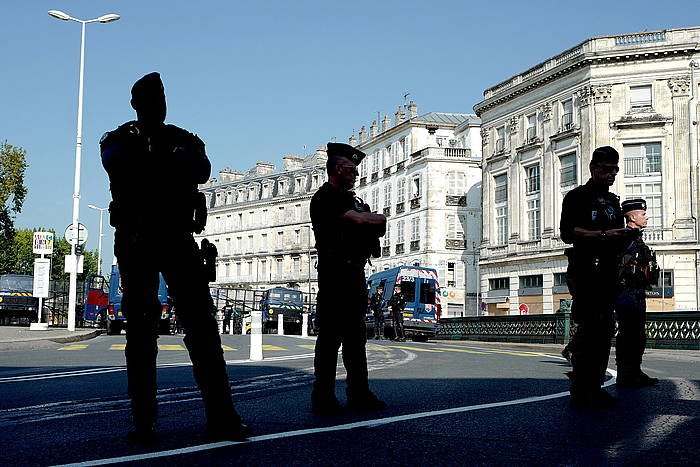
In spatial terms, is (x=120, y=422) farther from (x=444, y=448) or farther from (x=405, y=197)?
(x=405, y=197)

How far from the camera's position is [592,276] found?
219 inches

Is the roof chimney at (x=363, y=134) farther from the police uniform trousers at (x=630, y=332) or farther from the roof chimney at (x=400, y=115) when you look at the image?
the police uniform trousers at (x=630, y=332)

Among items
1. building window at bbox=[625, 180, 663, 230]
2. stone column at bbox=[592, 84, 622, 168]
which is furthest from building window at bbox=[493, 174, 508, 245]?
building window at bbox=[625, 180, 663, 230]

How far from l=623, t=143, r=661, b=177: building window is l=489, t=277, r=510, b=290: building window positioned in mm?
10721

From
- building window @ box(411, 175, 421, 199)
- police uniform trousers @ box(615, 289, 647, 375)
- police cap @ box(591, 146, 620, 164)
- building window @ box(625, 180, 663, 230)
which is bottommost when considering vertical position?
police uniform trousers @ box(615, 289, 647, 375)

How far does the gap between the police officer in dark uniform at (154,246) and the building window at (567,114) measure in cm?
4447

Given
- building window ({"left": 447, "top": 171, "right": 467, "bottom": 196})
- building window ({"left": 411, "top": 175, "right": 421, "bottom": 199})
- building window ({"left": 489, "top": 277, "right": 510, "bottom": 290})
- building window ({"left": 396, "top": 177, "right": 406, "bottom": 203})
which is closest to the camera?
building window ({"left": 489, "top": 277, "right": 510, "bottom": 290})

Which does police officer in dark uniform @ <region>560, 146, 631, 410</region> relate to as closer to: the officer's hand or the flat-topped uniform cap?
the officer's hand

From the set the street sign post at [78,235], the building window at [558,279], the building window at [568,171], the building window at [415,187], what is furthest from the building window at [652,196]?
the street sign post at [78,235]

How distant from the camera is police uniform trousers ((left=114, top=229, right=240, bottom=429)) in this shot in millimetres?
4008

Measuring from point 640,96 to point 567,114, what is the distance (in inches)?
167

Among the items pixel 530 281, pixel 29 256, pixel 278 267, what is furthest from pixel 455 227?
pixel 29 256

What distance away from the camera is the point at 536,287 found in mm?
48594

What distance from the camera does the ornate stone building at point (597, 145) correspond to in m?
42.4
